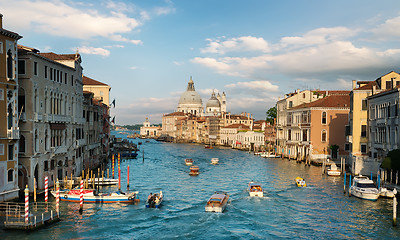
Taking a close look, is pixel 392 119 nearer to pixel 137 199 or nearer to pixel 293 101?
pixel 137 199

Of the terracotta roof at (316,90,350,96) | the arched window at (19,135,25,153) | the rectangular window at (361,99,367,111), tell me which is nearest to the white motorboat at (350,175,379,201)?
the rectangular window at (361,99,367,111)

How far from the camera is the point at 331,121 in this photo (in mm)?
49062

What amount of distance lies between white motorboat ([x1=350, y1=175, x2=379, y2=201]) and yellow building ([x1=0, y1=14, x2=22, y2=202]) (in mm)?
20656

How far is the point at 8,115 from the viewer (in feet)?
71.4

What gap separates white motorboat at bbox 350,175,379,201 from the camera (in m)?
25.1

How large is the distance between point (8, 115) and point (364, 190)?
70.6 ft

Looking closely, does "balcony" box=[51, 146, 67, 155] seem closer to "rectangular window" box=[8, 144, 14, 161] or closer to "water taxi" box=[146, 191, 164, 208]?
"rectangular window" box=[8, 144, 14, 161]

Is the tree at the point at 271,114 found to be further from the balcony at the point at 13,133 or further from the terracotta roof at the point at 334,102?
the balcony at the point at 13,133

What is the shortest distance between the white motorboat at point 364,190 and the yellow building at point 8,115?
67.8 feet

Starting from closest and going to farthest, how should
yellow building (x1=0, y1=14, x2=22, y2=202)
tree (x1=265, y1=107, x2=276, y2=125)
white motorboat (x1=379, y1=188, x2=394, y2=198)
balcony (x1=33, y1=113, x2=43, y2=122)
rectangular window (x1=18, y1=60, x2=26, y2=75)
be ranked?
yellow building (x1=0, y1=14, x2=22, y2=202)
rectangular window (x1=18, y1=60, x2=26, y2=75)
balcony (x1=33, y1=113, x2=43, y2=122)
white motorboat (x1=379, y1=188, x2=394, y2=198)
tree (x1=265, y1=107, x2=276, y2=125)

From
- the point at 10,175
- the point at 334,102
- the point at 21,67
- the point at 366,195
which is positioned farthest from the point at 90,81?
the point at 366,195

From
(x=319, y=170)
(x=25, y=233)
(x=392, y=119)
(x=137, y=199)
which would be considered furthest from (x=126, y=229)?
(x=319, y=170)

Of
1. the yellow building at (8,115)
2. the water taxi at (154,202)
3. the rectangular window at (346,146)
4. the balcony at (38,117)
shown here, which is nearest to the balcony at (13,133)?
the yellow building at (8,115)

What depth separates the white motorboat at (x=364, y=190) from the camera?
82.4 feet
